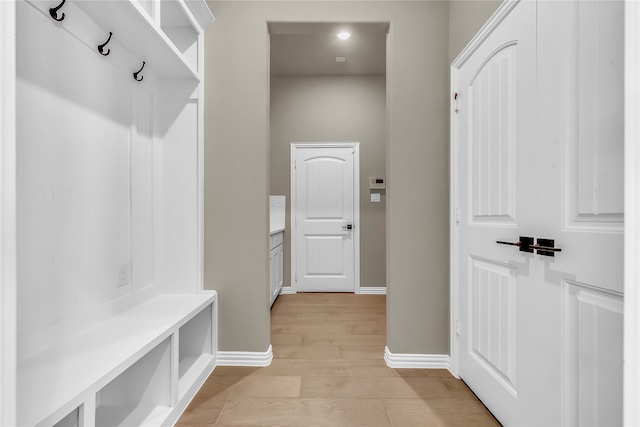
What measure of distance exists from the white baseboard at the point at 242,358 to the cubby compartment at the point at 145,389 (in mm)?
625

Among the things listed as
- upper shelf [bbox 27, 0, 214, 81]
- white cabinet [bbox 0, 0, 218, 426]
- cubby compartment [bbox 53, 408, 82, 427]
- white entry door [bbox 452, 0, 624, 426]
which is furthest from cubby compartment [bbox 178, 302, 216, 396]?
white entry door [bbox 452, 0, 624, 426]

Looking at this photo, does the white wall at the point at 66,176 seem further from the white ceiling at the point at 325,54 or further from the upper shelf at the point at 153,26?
the white ceiling at the point at 325,54

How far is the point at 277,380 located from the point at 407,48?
2.36m

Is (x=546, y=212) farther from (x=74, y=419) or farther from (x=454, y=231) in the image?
(x=74, y=419)

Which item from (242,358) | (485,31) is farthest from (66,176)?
(485,31)

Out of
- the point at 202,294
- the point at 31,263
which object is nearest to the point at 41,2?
the point at 31,263

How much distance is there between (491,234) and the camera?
1.60 m

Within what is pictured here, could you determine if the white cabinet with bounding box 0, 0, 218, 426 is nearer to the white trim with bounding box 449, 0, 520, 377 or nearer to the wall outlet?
the wall outlet

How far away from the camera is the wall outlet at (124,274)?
1.63 m

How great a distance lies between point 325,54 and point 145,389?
11.5 feet

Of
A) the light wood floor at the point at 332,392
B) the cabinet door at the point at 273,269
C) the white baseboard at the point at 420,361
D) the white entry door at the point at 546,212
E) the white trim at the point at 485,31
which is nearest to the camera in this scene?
the white entry door at the point at 546,212

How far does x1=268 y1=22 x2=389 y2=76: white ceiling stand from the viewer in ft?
10.5
